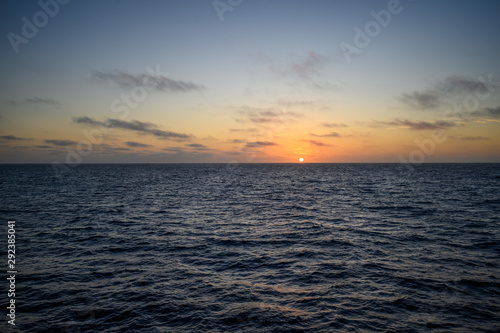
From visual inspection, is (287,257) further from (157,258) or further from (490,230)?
(490,230)

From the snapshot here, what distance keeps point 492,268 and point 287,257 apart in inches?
467

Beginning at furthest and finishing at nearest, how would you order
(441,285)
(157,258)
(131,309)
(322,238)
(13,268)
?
1. (322,238)
2. (157,258)
3. (13,268)
4. (441,285)
5. (131,309)

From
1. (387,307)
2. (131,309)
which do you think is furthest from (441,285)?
(131,309)

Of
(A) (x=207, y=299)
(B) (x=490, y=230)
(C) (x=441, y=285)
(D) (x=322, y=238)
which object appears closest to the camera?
(A) (x=207, y=299)

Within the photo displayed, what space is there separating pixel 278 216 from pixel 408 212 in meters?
15.7

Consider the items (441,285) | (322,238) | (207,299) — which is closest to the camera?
(207,299)

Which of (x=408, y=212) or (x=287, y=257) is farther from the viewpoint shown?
(x=408, y=212)

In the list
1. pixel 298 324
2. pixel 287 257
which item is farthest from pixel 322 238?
pixel 298 324

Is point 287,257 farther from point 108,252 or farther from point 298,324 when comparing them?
point 108,252

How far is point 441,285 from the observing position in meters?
13.9

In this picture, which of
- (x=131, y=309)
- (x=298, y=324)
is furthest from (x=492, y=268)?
(x=131, y=309)

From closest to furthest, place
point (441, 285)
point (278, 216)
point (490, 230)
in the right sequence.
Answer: point (441, 285), point (490, 230), point (278, 216)

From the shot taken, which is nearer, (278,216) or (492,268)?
(492,268)

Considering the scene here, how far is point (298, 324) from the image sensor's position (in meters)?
10.6
